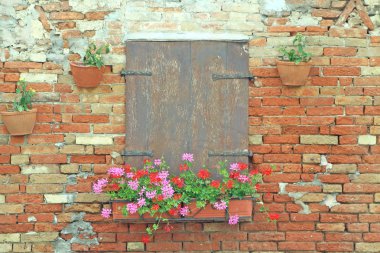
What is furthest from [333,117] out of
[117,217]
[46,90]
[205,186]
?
[46,90]

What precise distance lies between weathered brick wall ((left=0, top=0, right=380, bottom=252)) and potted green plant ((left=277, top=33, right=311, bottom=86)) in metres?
0.10

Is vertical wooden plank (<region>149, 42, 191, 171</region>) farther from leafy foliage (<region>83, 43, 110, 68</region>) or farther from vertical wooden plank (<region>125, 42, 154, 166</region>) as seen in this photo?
leafy foliage (<region>83, 43, 110, 68</region>)

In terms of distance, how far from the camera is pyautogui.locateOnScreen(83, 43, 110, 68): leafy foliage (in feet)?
13.9

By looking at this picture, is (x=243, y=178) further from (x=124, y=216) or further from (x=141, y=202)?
(x=124, y=216)

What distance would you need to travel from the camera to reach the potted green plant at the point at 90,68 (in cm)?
423

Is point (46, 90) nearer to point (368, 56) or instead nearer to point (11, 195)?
Answer: point (11, 195)

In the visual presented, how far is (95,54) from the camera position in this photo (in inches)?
169

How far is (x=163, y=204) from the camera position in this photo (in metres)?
4.16

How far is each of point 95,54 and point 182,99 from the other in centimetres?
78

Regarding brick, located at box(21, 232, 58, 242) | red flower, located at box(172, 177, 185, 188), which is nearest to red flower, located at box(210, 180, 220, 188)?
red flower, located at box(172, 177, 185, 188)

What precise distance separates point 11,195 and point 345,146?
2.78 m

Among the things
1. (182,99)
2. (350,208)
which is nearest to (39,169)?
(182,99)

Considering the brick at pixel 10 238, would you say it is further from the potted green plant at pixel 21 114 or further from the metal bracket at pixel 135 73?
the metal bracket at pixel 135 73

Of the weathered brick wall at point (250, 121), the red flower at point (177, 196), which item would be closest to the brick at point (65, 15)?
the weathered brick wall at point (250, 121)
